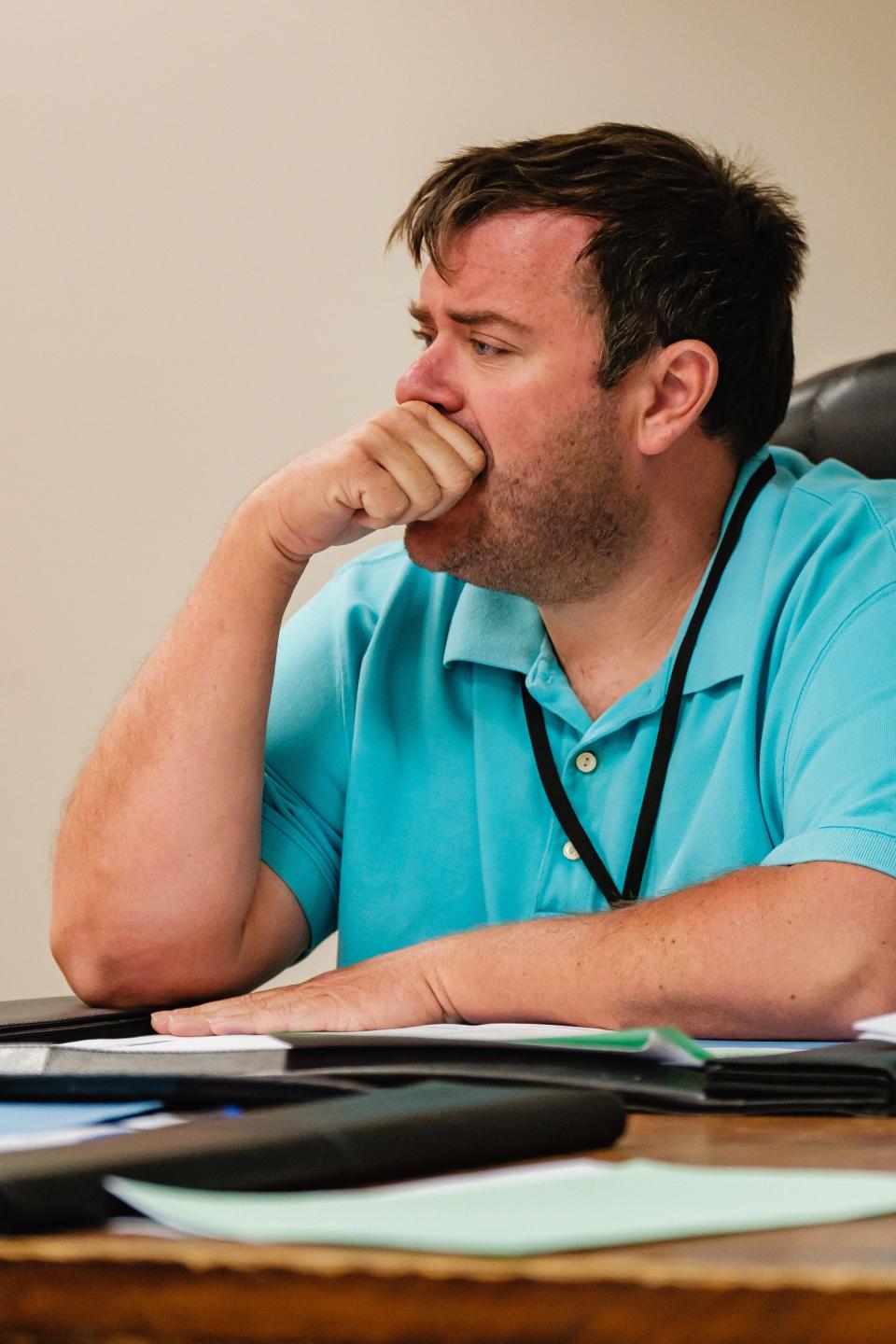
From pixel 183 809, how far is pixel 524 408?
536mm

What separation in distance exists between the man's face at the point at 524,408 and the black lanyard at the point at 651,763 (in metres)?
0.13

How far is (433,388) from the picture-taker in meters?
1.51

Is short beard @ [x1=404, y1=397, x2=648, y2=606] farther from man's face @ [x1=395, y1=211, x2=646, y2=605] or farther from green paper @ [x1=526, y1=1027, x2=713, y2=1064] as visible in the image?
green paper @ [x1=526, y1=1027, x2=713, y2=1064]

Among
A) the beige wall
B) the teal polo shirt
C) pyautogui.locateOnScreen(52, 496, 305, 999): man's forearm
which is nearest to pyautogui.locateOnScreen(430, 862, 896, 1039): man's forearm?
the teal polo shirt

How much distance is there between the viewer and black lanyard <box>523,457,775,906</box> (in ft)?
4.49

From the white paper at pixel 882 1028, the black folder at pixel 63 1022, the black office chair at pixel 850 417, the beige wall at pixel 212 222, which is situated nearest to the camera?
the white paper at pixel 882 1028

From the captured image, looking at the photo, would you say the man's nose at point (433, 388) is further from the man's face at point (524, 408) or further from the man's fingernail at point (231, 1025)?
the man's fingernail at point (231, 1025)

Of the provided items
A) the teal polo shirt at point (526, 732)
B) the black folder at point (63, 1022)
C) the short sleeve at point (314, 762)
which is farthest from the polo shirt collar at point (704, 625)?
the black folder at point (63, 1022)

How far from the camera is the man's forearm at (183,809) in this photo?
4.46ft

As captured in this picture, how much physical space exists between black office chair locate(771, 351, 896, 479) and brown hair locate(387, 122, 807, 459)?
0.21ft

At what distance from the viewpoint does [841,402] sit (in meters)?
A: 1.77

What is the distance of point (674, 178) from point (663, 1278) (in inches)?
58.8

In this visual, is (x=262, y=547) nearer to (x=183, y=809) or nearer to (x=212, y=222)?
(x=183, y=809)

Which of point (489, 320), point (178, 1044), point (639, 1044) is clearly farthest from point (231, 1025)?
point (489, 320)
